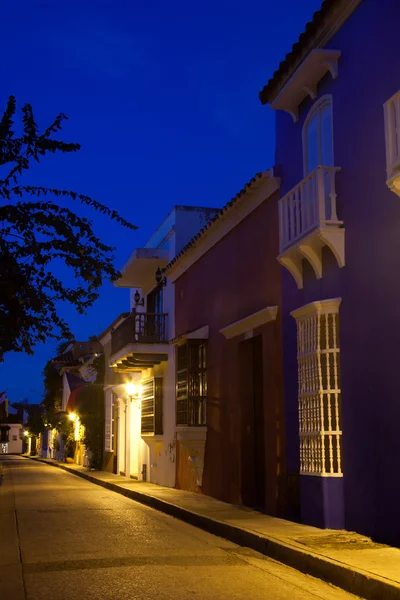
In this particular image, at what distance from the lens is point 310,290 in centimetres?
1101

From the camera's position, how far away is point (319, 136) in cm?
1105

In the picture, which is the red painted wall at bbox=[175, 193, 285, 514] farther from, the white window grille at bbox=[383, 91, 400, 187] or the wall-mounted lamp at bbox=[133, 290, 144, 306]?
the wall-mounted lamp at bbox=[133, 290, 144, 306]

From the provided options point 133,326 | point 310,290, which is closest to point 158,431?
point 133,326

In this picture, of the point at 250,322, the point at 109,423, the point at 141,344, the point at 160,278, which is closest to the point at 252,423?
the point at 250,322

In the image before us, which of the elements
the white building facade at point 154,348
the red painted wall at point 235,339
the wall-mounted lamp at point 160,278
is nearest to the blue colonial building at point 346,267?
the red painted wall at point 235,339

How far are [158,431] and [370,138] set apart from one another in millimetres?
13183

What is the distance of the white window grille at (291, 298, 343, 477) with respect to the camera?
32.7 feet

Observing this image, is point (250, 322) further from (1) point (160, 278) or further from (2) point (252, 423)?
(1) point (160, 278)

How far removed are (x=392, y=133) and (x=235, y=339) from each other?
7017 mm

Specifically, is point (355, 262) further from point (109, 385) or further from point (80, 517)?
point (109, 385)

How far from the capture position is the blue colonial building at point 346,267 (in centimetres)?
887

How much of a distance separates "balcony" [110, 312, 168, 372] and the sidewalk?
22.4ft

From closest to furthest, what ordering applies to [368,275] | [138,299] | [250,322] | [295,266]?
[368,275] → [295,266] → [250,322] → [138,299]

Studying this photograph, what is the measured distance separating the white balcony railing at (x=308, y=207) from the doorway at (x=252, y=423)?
11.2 ft
